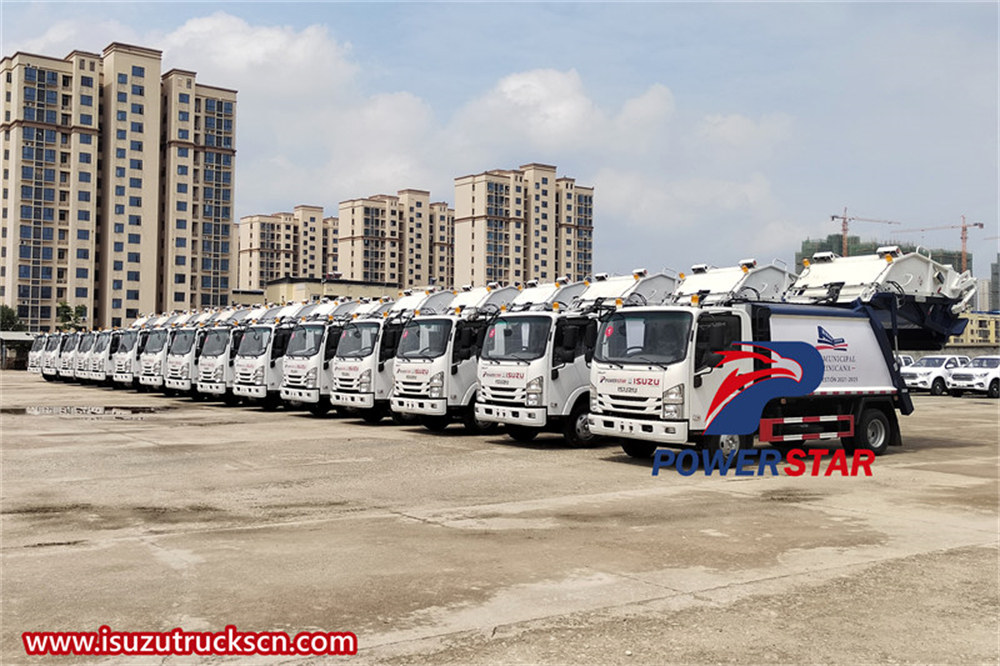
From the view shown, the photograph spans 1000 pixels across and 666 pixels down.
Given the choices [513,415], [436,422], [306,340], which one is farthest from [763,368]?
[306,340]

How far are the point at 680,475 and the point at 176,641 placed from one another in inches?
341

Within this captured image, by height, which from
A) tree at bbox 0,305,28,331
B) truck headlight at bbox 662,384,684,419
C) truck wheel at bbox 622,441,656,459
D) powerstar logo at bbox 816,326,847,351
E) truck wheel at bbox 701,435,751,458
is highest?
tree at bbox 0,305,28,331

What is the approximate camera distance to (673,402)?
12734 mm

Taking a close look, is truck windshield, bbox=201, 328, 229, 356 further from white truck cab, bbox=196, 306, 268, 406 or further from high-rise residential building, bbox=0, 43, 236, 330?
high-rise residential building, bbox=0, 43, 236, 330

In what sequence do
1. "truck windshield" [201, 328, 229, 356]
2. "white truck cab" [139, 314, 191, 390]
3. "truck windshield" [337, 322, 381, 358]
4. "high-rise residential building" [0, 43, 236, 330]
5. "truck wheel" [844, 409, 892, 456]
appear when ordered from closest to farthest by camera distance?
"truck wheel" [844, 409, 892, 456] < "truck windshield" [337, 322, 381, 358] < "truck windshield" [201, 328, 229, 356] < "white truck cab" [139, 314, 191, 390] < "high-rise residential building" [0, 43, 236, 330]

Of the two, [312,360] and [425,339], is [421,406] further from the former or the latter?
[312,360]

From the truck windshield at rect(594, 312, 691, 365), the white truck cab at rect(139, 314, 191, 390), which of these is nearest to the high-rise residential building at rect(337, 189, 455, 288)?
the white truck cab at rect(139, 314, 191, 390)

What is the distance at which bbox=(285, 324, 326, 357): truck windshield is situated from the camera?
881 inches

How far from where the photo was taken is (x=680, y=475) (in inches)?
499

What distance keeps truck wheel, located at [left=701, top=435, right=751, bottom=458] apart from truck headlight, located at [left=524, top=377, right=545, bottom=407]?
3341 mm

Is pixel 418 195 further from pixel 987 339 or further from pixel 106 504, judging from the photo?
pixel 106 504

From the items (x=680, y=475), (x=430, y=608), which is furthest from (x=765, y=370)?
(x=430, y=608)

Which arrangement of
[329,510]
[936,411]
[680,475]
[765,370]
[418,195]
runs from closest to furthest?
[329,510], [680,475], [765,370], [936,411], [418,195]

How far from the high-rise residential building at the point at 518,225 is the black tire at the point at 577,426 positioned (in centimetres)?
11877
